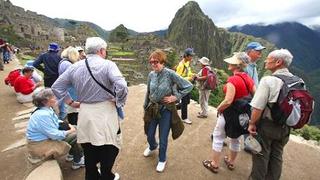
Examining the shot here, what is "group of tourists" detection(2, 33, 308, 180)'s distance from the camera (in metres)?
3.64

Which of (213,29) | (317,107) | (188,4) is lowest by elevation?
(317,107)

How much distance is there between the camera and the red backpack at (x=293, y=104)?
12.1ft

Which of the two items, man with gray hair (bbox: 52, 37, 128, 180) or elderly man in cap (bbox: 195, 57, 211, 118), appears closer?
man with gray hair (bbox: 52, 37, 128, 180)

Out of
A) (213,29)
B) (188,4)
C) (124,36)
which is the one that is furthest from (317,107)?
(124,36)

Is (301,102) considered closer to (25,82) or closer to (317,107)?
(25,82)

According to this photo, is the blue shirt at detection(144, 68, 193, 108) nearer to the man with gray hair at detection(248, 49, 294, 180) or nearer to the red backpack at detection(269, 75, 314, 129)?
the man with gray hair at detection(248, 49, 294, 180)

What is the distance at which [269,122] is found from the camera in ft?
13.1

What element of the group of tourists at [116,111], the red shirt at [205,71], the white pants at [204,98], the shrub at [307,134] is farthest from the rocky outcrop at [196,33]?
the group of tourists at [116,111]

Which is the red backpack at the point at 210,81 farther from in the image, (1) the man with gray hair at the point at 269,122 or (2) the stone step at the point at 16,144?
(2) the stone step at the point at 16,144

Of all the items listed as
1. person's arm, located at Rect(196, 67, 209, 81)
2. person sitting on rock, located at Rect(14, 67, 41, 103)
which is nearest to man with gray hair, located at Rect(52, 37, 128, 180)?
person's arm, located at Rect(196, 67, 209, 81)

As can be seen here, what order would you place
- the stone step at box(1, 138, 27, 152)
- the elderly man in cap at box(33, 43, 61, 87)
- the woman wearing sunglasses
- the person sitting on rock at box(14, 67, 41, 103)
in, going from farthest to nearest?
the person sitting on rock at box(14, 67, 41, 103)
the elderly man in cap at box(33, 43, 61, 87)
the stone step at box(1, 138, 27, 152)
the woman wearing sunglasses

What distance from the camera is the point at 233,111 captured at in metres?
4.67

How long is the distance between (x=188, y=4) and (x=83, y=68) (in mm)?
148245

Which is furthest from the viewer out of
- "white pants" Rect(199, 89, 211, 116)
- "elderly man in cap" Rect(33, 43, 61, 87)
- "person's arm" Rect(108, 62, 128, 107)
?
"white pants" Rect(199, 89, 211, 116)
